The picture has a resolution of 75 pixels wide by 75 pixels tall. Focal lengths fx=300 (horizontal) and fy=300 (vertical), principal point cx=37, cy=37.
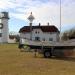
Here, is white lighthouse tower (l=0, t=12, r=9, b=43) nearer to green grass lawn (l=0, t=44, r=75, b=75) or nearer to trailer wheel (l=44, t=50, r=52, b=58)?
trailer wheel (l=44, t=50, r=52, b=58)

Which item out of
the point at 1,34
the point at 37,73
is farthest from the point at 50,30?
the point at 37,73

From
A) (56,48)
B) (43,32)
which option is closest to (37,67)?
(56,48)

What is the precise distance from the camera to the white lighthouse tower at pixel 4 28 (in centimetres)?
12181

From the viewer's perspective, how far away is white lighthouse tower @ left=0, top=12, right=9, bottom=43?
122 metres

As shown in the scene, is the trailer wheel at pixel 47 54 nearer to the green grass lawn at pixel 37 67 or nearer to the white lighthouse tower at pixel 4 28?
the green grass lawn at pixel 37 67

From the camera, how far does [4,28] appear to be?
124 metres

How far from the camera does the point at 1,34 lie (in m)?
123

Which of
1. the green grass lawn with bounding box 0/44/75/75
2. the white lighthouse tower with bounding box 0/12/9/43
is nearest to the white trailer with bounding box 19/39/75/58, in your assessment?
the green grass lawn with bounding box 0/44/75/75

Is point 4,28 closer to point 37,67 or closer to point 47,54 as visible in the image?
point 47,54

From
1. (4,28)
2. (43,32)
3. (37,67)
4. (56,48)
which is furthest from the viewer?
(4,28)

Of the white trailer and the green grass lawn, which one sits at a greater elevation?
the white trailer

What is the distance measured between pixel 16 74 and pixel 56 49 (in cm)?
1402

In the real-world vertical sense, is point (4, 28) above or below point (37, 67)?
A: above

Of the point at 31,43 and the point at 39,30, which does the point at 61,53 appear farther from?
the point at 39,30
